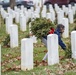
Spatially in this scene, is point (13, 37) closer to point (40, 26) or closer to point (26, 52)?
point (40, 26)

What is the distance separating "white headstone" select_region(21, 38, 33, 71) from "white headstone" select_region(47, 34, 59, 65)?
0.53m

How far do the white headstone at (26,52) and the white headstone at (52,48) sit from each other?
20.7 inches

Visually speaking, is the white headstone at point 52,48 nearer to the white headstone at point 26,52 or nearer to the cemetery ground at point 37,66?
the cemetery ground at point 37,66

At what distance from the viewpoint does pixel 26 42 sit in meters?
8.22

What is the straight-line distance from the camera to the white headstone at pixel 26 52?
8.23m

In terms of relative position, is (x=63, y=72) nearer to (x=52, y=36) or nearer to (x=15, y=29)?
(x=52, y=36)

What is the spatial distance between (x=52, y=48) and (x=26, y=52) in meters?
0.73

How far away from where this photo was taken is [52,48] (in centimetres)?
869

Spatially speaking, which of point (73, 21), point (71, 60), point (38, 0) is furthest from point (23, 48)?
point (38, 0)

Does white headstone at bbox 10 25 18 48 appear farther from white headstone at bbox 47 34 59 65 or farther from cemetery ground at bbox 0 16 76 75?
white headstone at bbox 47 34 59 65

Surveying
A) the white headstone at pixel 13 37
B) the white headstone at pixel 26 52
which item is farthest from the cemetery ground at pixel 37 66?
the white headstone at pixel 13 37

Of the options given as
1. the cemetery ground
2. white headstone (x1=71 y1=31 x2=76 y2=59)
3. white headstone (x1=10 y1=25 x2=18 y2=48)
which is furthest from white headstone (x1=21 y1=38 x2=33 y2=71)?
white headstone (x1=10 y1=25 x2=18 y2=48)

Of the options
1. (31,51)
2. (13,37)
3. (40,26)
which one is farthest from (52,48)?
(13,37)

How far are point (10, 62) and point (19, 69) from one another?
117 cm
